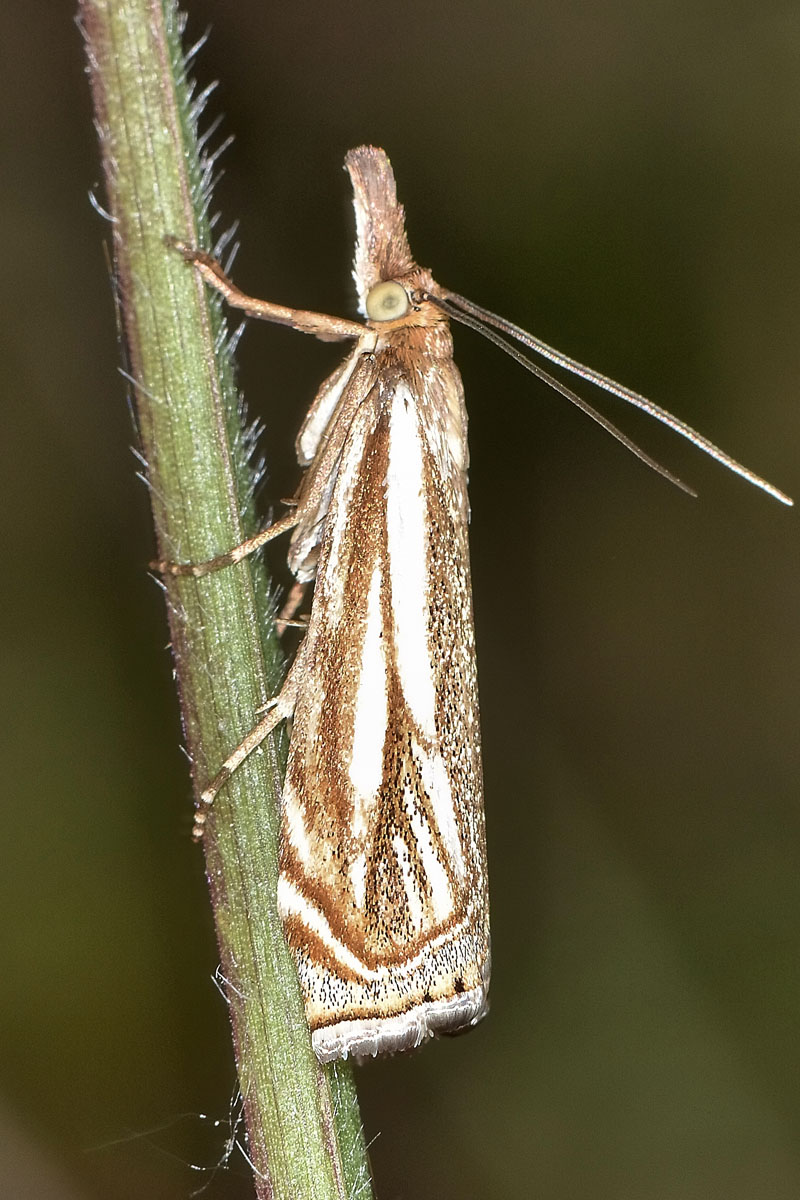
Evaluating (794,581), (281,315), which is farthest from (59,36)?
(794,581)

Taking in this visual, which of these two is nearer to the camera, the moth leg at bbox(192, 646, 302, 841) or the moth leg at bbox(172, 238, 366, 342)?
the moth leg at bbox(192, 646, 302, 841)

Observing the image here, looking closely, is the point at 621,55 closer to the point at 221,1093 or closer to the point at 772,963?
the point at 772,963

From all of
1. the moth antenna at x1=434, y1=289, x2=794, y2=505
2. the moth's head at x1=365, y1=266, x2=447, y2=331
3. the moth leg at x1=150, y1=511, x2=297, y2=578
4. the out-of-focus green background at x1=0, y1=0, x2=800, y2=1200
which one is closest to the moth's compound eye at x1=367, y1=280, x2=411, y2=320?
the moth's head at x1=365, y1=266, x2=447, y2=331

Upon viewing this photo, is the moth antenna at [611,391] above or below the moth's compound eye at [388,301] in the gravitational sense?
below

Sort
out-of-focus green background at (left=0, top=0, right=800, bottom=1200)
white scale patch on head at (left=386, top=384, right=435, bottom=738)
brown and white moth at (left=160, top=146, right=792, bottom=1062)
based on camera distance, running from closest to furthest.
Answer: brown and white moth at (left=160, top=146, right=792, bottom=1062) < white scale patch on head at (left=386, top=384, right=435, bottom=738) < out-of-focus green background at (left=0, top=0, right=800, bottom=1200)

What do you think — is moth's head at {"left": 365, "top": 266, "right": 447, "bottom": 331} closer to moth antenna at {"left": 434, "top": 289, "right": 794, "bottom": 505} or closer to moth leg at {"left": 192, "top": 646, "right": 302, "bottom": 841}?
moth antenna at {"left": 434, "top": 289, "right": 794, "bottom": 505}

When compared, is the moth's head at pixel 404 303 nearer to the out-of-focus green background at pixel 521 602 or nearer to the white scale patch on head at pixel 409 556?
the white scale patch on head at pixel 409 556

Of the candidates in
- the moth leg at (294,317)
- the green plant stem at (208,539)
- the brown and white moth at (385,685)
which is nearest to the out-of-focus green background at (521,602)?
the moth leg at (294,317)
